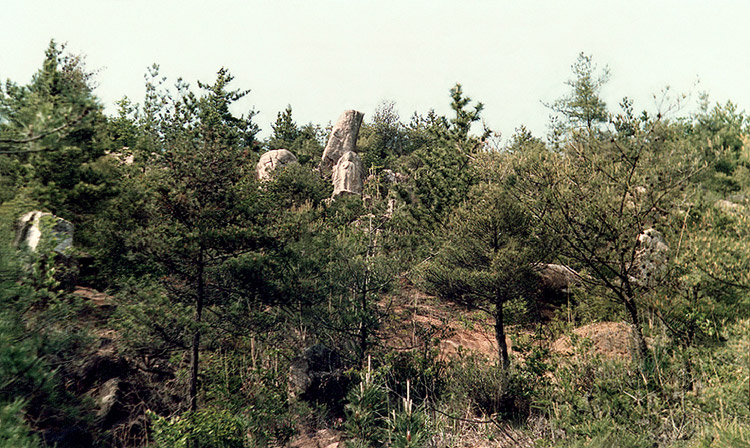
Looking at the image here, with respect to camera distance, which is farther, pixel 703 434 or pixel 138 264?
pixel 138 264

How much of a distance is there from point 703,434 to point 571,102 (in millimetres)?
37580

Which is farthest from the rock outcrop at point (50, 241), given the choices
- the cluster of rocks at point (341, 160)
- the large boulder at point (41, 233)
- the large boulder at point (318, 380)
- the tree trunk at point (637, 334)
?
the cluster of rocks at point (341, 160)

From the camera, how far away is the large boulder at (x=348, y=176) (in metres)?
29.1

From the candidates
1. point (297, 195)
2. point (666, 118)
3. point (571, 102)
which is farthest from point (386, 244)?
point (571, 102)

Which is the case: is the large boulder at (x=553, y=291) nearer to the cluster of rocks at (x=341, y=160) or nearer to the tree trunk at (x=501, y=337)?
the tree trunk at (x=501, y=337)

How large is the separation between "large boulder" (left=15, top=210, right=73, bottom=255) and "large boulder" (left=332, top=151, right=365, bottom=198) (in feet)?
60.9

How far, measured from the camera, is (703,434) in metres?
6.20

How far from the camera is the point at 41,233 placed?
847cm

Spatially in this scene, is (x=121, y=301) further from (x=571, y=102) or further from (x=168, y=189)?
(x=571, y=102)

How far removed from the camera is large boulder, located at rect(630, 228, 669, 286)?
29.8 ft

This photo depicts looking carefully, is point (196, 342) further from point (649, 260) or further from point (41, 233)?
point (649, 260)

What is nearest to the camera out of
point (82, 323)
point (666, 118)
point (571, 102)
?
point (666, 118)

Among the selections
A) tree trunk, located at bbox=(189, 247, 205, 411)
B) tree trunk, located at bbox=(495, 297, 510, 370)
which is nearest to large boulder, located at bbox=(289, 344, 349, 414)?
tree trunk, located at bbox=(189, 247, 205, 411)

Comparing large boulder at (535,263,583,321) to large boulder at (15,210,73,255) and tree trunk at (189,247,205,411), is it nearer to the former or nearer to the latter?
tree trunk at (189,247,205,411)
